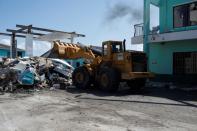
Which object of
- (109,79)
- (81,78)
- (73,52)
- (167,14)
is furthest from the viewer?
(167,14)

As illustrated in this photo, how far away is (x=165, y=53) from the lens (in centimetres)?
2514

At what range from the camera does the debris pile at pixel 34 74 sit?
20.2 m

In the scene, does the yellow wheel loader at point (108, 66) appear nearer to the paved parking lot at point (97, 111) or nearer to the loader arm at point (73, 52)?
the loader arm at point (73, 52)

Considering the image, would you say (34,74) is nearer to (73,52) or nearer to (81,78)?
(73,52)

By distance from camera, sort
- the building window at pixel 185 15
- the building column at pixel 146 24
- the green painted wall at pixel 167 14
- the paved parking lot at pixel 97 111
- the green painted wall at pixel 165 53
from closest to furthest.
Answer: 1. the paved parking lot at pixel 97 111
2. the building window at pixel 185 15
3. the green painted wall at pixel 165 53
4. the green painted wall at pixel 167 14
5. the building column at pixel 146 24

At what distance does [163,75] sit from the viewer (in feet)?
82.6

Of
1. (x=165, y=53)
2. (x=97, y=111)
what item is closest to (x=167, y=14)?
(x=165, y=53)

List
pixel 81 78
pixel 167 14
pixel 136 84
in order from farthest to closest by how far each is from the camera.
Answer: pixel 167 14, pixel 81 78, pixel 136 84

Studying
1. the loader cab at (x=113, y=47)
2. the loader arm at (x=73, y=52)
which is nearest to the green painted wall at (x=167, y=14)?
the loader cab at (x=113, y=47)

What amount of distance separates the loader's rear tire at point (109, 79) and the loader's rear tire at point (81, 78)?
4.05ft

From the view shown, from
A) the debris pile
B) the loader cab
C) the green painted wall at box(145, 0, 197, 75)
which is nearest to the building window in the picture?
the green painted wall at box(145, 0, 197, 75)

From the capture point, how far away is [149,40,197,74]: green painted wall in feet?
77.3

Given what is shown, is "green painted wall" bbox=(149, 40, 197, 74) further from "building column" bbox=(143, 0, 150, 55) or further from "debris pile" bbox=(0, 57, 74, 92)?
"debris pile" bbox=(0, 57, 74, 92)

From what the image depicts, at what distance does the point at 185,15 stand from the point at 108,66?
730 centimetres
